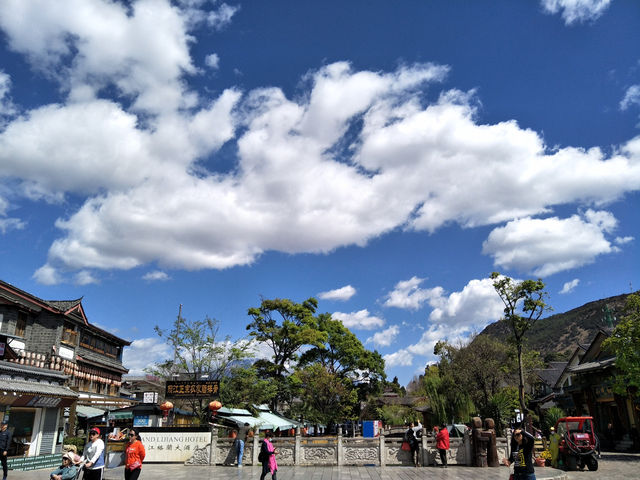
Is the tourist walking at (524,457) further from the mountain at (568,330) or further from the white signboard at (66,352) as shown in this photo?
the mountain at (568,330)

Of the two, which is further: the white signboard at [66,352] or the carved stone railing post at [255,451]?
the white signboard at [66,352]

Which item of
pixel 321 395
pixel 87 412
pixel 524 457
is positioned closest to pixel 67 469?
pixel 524 457

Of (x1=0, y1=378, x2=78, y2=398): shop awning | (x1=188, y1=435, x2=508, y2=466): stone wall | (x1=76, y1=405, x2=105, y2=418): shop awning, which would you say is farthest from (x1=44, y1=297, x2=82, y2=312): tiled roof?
(x1=188, y1=435, x2=508, y2=466): stone wall

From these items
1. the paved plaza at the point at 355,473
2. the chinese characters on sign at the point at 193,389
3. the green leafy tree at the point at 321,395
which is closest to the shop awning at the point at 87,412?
the chinese characters on sign at the point at 193,389

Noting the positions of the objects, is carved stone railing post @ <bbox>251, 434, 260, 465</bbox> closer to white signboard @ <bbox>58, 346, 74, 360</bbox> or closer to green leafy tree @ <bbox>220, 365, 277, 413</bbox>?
green leafy tree @ <bbox>220, 365, 277, 413</bbox>

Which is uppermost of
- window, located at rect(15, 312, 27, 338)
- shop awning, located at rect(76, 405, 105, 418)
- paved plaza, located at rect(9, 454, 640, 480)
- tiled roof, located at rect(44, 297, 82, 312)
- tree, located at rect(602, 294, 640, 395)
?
tiled roof, located at rect(44, 297, 82, 312)

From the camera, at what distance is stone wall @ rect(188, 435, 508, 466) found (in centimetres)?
1950

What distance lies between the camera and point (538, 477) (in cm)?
1502

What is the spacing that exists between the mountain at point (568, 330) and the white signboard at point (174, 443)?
286ft

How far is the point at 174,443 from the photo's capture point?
20969 millimetres

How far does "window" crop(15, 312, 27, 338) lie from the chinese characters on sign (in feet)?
33.0

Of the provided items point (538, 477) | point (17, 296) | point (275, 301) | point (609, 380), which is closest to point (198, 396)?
point (17, 296)

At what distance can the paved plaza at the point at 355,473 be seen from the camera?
15672 millimetres

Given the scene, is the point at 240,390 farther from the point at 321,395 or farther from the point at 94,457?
the point at 94,457
